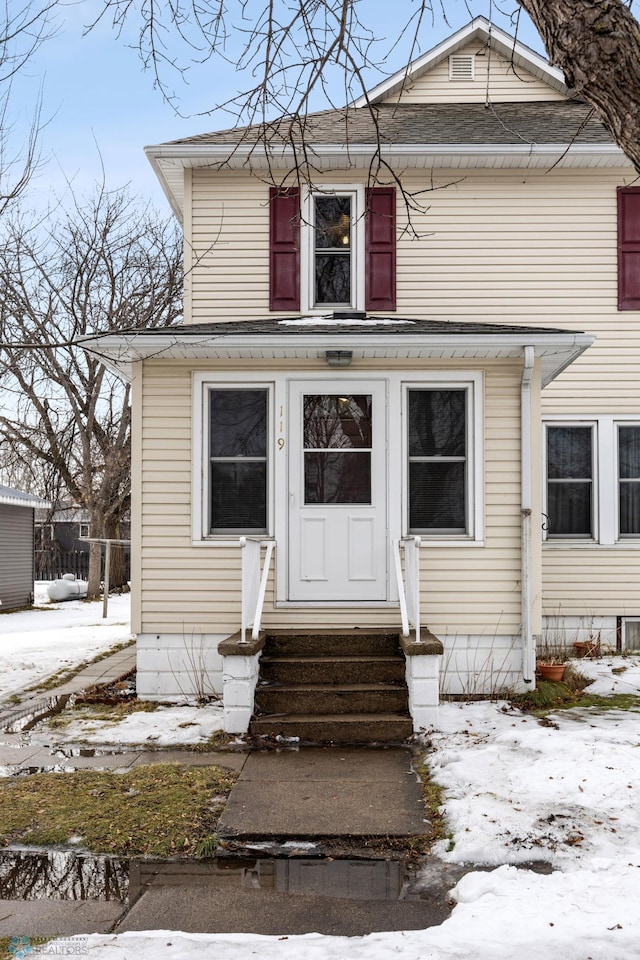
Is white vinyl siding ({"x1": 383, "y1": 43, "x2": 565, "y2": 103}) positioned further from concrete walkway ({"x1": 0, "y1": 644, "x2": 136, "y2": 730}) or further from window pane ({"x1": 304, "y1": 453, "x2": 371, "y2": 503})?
concrete walkway ({"x1": 0, "y1": 644, "x2": 136, "y2": 730})

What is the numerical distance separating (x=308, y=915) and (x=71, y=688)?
5.42 m

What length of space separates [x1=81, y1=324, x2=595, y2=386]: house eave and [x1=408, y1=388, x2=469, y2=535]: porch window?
0.45 metres

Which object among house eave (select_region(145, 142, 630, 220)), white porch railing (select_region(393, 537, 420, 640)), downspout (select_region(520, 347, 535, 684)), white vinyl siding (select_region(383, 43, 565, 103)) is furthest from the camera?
white vinyl siding (select_region(383, 43, 565, 103))

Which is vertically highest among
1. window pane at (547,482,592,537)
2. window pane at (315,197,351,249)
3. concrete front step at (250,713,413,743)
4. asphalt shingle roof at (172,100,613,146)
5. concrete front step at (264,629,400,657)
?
asphalt shingle roof at (172,100,613,146)

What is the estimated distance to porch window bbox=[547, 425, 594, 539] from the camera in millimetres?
9984

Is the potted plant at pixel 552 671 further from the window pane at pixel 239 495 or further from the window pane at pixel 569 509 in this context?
the window pane at pixel 239 495

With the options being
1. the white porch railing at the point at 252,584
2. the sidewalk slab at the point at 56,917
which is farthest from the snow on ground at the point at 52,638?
the sidewalk slab at the point at 56,917

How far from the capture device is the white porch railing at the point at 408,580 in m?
6.96

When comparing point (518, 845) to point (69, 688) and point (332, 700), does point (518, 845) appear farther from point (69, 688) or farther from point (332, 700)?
point (69, 688)

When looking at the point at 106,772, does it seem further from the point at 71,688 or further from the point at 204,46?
the point at 204,46

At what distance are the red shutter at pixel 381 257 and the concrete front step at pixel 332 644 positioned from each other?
4.18 metres

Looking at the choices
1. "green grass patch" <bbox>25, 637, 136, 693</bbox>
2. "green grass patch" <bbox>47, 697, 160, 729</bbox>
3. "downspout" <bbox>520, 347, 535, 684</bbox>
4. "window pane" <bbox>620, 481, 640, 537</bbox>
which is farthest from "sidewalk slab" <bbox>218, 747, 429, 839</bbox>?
"window pane" <bbox>620, 481, 640, 537</bbox>

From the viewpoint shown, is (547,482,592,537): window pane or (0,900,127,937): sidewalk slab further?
(547,482,592,537): window pane

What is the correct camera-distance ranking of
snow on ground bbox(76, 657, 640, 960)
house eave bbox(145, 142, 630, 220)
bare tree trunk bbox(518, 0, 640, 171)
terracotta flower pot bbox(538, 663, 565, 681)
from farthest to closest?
1. house eave bbox(145, 142, 630, 220)
2. terracotta flower pot bbox(538, 663, 565, 681)
3. snow on ground bbox(76, 657, 640, 960)
4. bare tree trunk bbox(518, 0, 640, 171)
